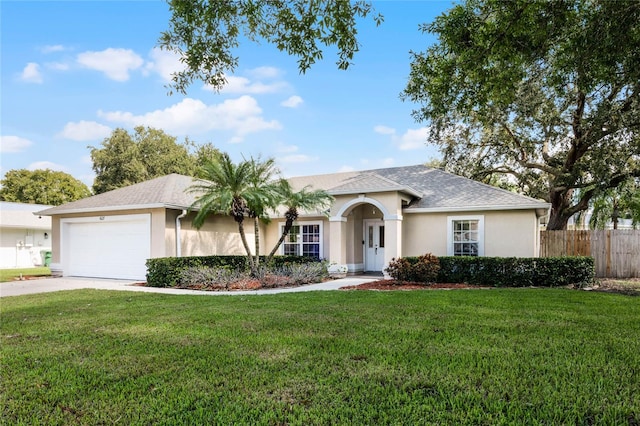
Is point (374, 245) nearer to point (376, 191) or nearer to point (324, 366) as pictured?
point (376, 191)

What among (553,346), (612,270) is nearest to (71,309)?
(553,346)

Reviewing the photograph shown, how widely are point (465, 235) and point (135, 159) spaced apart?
97.9 ft

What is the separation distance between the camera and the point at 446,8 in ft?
26.1

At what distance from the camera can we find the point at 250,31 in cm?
686

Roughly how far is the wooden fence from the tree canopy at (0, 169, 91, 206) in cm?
4816

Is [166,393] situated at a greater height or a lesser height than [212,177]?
lesser

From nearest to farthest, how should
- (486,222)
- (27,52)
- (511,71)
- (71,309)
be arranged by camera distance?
(511,71) < (71,309) < (27,52) < (486,222)

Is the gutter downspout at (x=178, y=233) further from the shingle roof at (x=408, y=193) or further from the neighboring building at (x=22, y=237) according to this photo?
the neighboring building at (x=22, y=237)

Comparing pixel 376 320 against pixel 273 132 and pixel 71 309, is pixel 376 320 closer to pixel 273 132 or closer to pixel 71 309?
pixel 71 309

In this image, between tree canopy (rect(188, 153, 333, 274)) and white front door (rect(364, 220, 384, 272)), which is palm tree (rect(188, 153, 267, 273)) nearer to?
tree canopy (rect(188, 153, 333, 274))

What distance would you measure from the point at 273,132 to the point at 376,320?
1503cm

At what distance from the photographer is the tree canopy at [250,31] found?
6.05 m

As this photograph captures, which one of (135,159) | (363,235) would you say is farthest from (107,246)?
(135,159)

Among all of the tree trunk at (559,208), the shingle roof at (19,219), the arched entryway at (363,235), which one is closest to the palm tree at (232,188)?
the arched entryway at (363,235)
